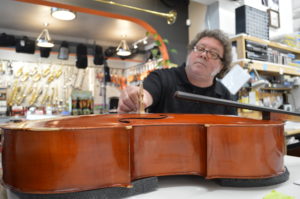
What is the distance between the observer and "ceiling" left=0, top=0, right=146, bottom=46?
14.9 ft

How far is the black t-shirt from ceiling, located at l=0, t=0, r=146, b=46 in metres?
3.73

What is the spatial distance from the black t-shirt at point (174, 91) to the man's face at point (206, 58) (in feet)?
0.31

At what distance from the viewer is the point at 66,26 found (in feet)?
17.9

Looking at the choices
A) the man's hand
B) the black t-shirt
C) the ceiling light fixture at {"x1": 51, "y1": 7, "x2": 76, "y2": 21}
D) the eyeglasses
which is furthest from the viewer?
the ceiling light fixture at {"x1": 51, "y1": 7, "x2": 76, "y2": 21}

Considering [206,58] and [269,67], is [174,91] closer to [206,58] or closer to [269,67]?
[206,58]

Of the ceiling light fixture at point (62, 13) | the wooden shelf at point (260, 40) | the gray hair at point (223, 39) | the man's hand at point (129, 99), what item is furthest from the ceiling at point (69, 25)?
the man's hand at point (129, 99)

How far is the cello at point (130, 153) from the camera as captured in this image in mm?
517

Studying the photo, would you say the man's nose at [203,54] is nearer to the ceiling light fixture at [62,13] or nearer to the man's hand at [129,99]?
the man's hand at [129,99]

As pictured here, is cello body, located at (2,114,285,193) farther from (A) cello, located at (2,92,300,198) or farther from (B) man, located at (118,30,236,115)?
(B) man, located at (118,30,236,115)

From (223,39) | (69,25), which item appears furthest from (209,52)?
(69,25)

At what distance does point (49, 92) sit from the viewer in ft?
20.9

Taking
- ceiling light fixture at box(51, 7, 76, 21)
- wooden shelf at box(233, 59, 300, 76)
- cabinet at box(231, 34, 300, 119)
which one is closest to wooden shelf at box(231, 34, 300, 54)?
cabinet at box(231, 34, 300, 119)

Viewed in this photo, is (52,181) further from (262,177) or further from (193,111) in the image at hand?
(193,111)

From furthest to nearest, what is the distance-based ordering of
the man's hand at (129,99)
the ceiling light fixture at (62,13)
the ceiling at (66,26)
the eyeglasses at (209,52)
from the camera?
the ceiling at (66,26)
the ceiling light fixture at (62,13)
the eyeglasses at (209,52)
the man's hand at (129,99)
